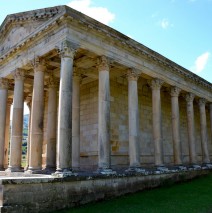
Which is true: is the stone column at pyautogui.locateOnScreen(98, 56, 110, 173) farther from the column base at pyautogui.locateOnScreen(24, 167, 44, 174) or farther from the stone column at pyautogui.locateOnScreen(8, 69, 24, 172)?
the stone column at pyautogui.locateOnScreen(8, 69, 24, 172)

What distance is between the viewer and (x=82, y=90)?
2525 centimetres

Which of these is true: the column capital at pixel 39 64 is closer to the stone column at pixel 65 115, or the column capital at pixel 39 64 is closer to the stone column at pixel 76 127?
the stone column at pixel 65 115

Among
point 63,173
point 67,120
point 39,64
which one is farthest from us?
point 39,64

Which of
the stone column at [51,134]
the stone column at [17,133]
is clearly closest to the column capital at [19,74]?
the stone column at [17,133]

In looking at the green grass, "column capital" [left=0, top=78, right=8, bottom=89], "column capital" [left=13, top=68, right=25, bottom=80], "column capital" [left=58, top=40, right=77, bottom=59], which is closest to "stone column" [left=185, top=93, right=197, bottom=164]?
the green grass

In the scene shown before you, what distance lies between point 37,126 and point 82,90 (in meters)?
8.09

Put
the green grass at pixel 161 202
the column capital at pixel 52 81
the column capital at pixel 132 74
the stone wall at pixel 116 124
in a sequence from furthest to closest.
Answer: the stone wall at pixel 116 124 < the column capital at pixel 52 81 < the column capital at pixel 132 74 < the green grass at pixel 161 202

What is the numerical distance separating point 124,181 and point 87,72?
923 cm

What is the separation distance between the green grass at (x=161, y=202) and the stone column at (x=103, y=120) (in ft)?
8.01

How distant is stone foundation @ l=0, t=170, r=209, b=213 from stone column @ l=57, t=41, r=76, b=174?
3.53 ft

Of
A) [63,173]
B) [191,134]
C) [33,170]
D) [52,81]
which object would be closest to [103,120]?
[63,173]

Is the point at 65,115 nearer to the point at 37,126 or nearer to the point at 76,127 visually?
the point at 37,126

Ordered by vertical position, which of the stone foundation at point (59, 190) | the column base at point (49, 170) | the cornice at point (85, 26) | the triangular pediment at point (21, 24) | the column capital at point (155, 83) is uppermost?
the triangular pediment at point (21, 24)

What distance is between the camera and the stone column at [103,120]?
17422 millimetres
